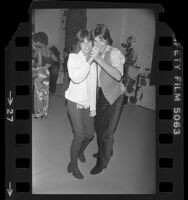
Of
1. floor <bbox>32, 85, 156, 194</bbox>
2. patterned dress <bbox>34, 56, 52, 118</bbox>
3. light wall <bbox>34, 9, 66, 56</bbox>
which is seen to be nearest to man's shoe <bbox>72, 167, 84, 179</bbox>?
floor <bbox>32, 85, 156, 194</bbox>

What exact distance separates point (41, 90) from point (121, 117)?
46cm

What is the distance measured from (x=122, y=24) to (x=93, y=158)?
751 millimetres

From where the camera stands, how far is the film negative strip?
12953 millimetres

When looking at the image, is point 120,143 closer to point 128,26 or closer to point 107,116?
point 107,116

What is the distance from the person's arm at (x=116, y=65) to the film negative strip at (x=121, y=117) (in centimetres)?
5

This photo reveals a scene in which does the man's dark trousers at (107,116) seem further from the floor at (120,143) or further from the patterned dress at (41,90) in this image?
the patterned dress at (41,90)

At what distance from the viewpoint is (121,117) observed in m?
13.0

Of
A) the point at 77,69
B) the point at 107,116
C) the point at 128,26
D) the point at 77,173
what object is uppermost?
the point at 128,26

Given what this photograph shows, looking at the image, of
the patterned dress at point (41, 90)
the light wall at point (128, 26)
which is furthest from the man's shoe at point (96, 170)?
the light wall at point (128, 26)

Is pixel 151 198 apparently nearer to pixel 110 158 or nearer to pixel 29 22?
pixel 110 158

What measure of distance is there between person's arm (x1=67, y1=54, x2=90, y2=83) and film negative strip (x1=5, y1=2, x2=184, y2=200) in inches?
1.8

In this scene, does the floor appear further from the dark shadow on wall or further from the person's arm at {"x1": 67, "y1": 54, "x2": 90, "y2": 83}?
the dark shadow on wall

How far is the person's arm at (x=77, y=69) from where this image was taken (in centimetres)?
1296

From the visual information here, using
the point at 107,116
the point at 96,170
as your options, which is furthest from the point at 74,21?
the point at 96,170
